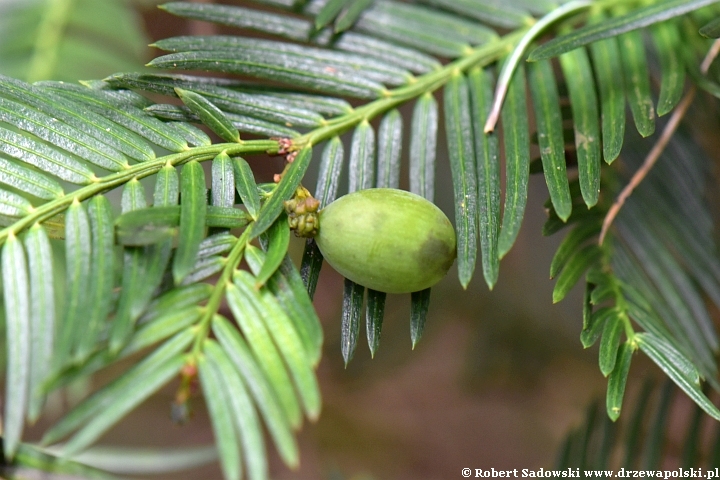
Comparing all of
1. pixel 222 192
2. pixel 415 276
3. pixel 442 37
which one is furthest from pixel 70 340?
pixel 442 37

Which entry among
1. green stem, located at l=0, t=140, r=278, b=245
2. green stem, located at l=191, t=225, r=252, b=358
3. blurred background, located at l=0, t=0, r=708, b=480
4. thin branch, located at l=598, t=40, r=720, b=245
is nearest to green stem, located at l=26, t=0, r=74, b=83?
blurred background, located at l=0, t=0, r=708, b=480

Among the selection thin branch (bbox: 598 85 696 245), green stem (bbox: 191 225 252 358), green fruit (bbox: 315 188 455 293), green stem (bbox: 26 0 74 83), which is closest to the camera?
green stem (bbox: 191 225 252 358)

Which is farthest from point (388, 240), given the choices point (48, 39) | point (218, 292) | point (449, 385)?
point (449, 385)

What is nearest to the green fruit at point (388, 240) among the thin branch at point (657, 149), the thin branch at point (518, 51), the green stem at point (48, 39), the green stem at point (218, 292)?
the green stem at point (218, 292)

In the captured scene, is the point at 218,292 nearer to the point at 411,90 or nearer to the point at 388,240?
the point at 388,240

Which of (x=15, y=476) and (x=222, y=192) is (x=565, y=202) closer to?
(x=222, y=192)

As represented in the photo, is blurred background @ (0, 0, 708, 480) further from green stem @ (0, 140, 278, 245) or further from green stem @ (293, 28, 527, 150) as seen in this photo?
green stem @ (0, 140, 278, 245)

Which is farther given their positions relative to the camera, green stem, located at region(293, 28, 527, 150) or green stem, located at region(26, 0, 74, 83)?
green stem, located at region(26, 0, 74, 83)
